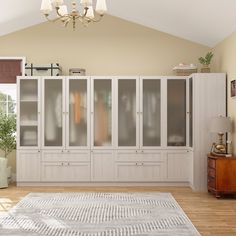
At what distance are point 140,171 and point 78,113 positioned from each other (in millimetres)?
1374

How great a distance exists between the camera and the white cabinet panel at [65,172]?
7.71 metres

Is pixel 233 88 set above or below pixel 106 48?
below

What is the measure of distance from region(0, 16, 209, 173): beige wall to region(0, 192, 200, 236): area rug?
2.33 meters

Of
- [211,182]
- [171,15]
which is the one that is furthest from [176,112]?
[171,15]

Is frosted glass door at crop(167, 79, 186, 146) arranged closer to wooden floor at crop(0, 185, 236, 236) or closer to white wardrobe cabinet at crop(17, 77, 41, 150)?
wooden floor at crop(0, 185, 236, 236)

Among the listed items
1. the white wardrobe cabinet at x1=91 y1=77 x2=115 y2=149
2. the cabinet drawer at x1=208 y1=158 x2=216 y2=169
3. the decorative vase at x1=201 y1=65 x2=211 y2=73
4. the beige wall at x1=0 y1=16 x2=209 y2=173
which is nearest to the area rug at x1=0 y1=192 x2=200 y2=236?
the cabinet drawer at x1=208 y1=158 x2=216 y2=169

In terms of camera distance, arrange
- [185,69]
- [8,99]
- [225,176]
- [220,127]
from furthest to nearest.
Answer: [8,99]
[185,69]
[220,127]
[225,176]

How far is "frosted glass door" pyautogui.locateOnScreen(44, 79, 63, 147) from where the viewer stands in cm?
772

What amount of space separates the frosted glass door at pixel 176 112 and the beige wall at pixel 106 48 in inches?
21.2

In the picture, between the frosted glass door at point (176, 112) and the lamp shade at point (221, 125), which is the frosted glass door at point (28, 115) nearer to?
the frosted glass door at point (176, 112)

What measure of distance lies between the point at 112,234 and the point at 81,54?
4.32m

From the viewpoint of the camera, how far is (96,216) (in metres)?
5.37

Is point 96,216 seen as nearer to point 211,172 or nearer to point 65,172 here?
point 211,172

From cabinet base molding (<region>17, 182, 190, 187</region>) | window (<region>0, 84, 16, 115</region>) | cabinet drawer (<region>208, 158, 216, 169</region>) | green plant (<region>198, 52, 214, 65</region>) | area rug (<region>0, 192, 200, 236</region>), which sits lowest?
area rug (<region>0, 192, 200, 236</region>)
